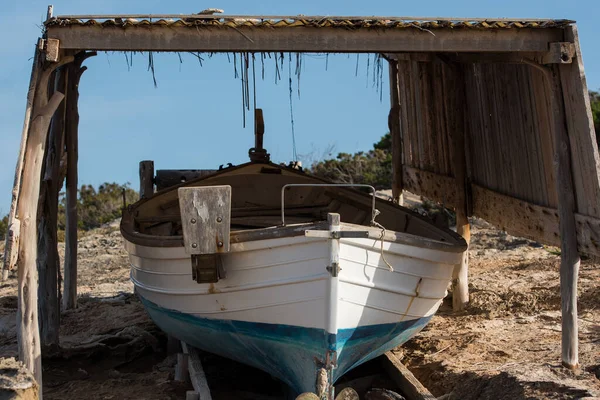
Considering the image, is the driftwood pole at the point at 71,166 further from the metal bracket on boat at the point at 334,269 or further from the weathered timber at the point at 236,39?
the metal bracket on boat at the point at 334,269

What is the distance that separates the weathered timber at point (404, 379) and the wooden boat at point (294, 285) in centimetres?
23

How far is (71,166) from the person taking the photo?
10.6m

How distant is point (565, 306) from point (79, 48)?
4.43m

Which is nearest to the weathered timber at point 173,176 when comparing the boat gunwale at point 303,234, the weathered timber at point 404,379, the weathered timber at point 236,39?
the boat gunwale at point 303,234

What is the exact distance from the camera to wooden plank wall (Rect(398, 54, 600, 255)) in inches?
294

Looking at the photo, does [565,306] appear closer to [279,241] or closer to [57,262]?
[279,241]

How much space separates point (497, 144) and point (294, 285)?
12.6 ft

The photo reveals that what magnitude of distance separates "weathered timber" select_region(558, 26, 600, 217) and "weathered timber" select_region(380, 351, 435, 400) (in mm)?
1967

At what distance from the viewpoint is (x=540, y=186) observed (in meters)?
8.58

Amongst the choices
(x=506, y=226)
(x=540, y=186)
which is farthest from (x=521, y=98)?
(x=506, y=226)

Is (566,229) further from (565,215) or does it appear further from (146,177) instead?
(146,177)

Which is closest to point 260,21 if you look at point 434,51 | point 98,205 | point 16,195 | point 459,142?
point 434,51

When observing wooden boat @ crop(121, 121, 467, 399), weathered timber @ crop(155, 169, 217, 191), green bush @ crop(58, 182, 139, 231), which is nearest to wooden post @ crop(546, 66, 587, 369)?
wooden boat @ crop(121, 121, 467, 399)

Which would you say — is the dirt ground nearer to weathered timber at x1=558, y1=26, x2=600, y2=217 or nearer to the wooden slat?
weathered timber at x1=558, y1=26, x2=600, y2=217
